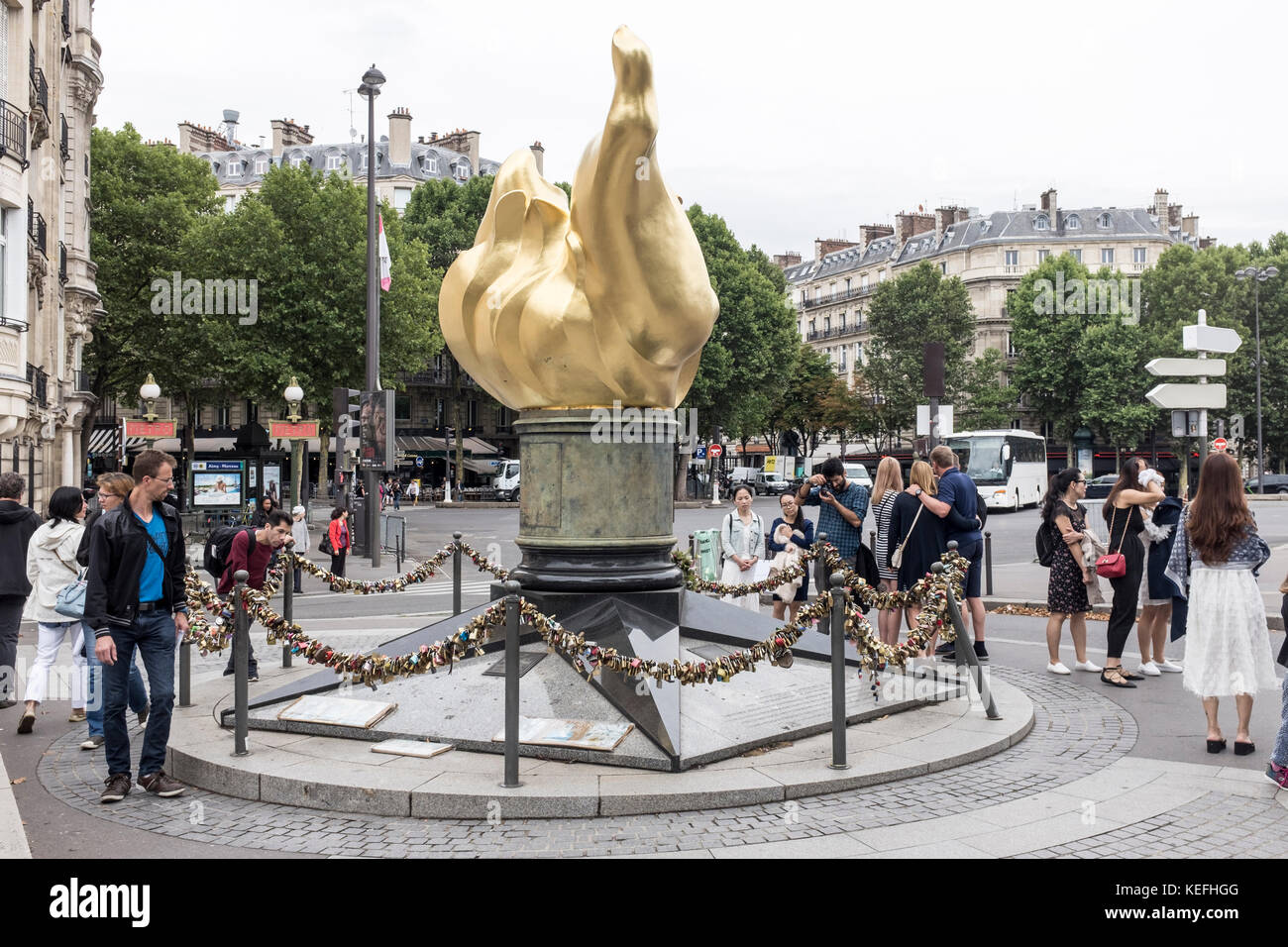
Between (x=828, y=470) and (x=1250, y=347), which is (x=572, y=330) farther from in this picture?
(x=1250, y=347)

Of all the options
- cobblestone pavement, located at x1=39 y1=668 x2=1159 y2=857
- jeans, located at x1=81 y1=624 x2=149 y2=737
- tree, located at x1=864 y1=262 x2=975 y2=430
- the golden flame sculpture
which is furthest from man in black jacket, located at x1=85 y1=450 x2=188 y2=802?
tree, located at x1=864 y1=262 x2=975 y2=430

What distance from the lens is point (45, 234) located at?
2662cm

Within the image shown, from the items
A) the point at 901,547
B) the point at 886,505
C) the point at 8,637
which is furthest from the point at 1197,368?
the point at 8,637

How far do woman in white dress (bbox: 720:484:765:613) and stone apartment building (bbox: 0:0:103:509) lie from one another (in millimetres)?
14548

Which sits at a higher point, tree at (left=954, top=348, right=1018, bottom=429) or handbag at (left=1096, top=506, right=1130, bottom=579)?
tree at (left=954, top=348, right=1018, bottom=429)

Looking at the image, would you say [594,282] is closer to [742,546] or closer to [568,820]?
[568,820]

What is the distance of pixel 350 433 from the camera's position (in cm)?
2322

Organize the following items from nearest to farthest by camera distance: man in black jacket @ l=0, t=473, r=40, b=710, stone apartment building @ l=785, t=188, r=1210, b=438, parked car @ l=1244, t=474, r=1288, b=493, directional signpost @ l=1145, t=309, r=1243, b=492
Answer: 1. man in black jacket @ l=0, t=473, r=40, b=710
2. directional signpost @ l=1145, t=309, r=1243, b=492
3. parked car @ l=1244, t=474, r=1288, b=493
4. stone apartment building @ l=785, t=188, r=1210, b=438

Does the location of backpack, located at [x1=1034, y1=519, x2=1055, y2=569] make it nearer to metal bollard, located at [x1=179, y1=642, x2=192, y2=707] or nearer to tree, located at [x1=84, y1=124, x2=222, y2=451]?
metal bollard, located at [x1=179, y1=642, x2=192, y2=707]

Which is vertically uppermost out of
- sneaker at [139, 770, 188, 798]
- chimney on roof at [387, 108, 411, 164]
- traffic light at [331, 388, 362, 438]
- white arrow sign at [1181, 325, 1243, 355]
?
chimney on roof at [387, 108, 411, 164]

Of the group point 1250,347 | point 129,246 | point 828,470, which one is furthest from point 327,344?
point 1250,347

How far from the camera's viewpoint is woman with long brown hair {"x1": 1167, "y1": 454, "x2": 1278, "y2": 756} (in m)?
6.63

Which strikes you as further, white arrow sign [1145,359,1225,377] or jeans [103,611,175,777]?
white arrow sign [1145,359,1225,377]

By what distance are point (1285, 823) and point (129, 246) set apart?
141 feet
